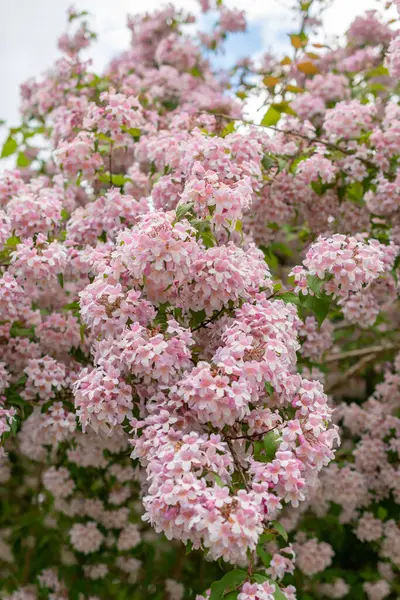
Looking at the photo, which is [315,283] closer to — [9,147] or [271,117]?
[271,117]

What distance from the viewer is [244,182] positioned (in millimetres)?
2328

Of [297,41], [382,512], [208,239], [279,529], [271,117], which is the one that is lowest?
[382,512]

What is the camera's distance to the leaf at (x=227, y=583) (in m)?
1.91

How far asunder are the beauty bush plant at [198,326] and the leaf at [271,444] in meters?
0.01

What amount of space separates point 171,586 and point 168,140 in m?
3.19

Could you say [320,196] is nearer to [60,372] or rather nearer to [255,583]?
[60,372]

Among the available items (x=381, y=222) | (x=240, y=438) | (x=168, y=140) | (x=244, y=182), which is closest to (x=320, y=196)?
(x=381, y=222)

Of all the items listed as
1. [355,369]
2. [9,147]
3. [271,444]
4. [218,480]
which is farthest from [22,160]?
[218,480]

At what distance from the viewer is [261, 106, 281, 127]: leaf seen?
3.46m

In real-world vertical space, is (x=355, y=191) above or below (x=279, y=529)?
above

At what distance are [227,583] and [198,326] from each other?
0.84 meters

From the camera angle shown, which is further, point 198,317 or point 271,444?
point 198,317

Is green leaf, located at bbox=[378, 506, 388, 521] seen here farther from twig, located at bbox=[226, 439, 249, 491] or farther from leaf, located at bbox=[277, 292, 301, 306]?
twig, located at bbox=[226, 439, 249, 491]

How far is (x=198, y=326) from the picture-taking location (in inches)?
90.5
